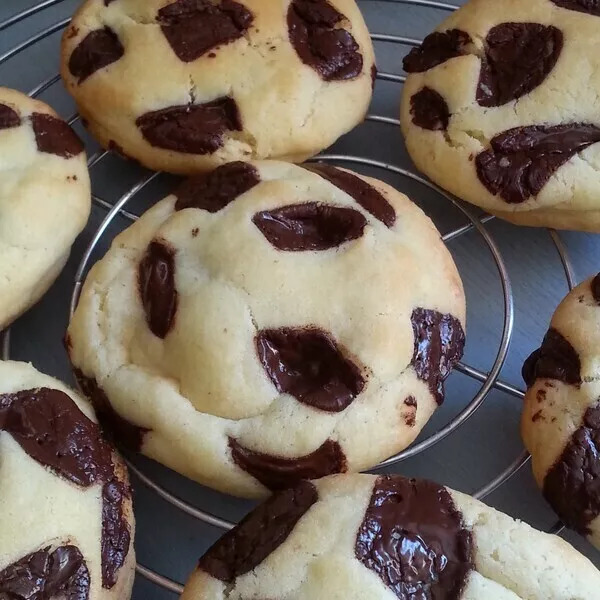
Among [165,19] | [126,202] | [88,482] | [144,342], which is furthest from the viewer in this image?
[126,202]

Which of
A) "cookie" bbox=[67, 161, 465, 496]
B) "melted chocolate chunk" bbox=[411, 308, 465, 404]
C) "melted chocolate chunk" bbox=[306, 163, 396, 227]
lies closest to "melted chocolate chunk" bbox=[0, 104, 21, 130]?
"cookie" bbox=[67, 161, 465, 496]

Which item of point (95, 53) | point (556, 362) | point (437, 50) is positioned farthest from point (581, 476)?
point (95, 53)

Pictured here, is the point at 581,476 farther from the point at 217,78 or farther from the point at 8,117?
the point at 8,117

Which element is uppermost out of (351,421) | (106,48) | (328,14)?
(106,48)

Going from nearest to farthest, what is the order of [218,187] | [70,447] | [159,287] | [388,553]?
1. [388,553]
2. [70,447]
3. [159,287]
4. [218,187]

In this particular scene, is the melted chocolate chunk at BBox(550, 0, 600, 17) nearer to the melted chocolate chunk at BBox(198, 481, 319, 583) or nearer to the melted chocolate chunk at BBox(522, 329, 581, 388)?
the melted chocolate chunk at BBox(522, 329, 581, 388)

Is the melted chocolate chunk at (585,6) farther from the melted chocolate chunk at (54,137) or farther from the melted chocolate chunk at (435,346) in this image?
the melted chocolate chunk at (54,137)

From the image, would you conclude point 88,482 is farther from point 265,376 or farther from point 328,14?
point 328,14

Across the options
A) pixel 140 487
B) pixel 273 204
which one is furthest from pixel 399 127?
pixel 140 487
